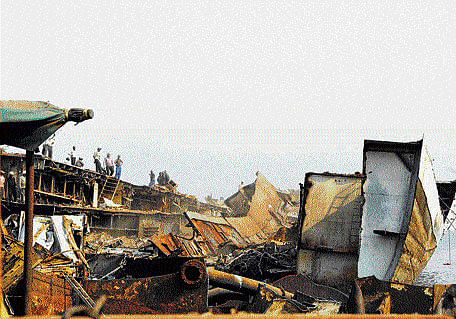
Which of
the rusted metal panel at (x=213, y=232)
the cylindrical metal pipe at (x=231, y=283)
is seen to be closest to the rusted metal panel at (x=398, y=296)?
the cylindrical metal pipe at (x=231, y=283)

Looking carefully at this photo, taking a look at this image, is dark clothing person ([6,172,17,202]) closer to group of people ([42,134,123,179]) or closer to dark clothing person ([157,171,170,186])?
group of people ([42,134,123,179])

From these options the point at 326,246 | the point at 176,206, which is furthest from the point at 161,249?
the point at 176,206

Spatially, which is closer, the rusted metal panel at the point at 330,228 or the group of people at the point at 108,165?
the rusted metal panel at the point at 330,228

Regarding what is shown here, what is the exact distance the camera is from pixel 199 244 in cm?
1628

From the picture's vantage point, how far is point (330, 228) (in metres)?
12.4

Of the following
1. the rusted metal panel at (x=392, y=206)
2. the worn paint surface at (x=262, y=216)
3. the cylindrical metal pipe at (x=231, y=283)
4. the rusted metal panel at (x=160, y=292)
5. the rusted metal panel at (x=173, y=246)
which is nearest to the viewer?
the rusted metal panel at (x=160, y=292)

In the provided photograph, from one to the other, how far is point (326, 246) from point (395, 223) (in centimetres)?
175

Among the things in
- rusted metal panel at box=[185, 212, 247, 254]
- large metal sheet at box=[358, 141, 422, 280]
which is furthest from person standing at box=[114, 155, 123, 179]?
large metal sheet at box=[358, 141, 422, 280]

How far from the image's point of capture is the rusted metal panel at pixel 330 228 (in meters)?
12.0

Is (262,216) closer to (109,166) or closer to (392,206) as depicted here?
(109,166)

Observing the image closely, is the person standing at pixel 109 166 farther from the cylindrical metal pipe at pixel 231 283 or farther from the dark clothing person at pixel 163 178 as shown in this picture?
the cylindrical metal pipe at pixel 231 283

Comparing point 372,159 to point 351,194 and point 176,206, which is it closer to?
point 351,194

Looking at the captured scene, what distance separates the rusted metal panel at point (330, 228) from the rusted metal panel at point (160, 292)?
20.8 ft

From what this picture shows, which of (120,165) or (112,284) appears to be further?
(120,165)
